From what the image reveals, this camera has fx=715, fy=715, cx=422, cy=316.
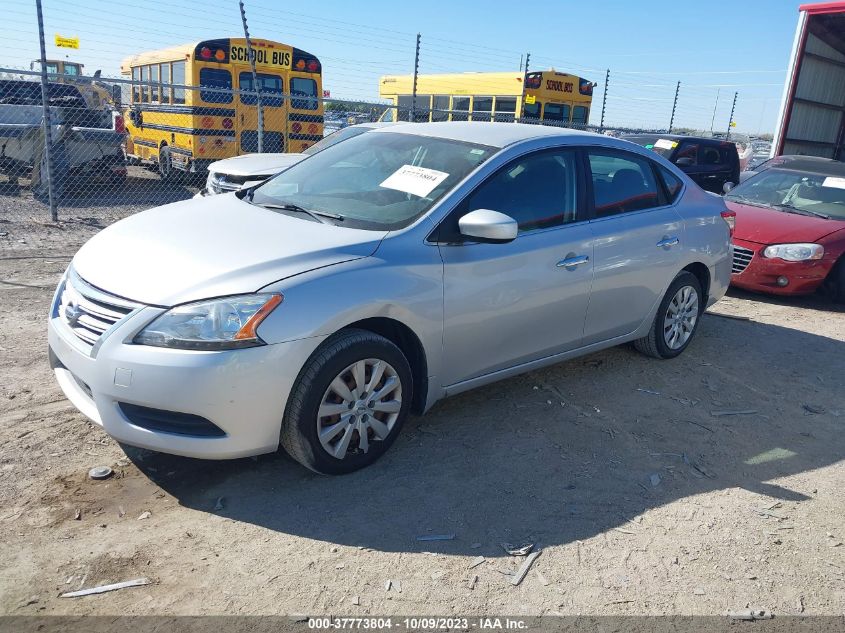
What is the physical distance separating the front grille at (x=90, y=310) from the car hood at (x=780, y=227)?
6669mm

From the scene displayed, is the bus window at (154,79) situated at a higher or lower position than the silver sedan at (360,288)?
higher

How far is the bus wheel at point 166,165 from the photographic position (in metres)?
14.1

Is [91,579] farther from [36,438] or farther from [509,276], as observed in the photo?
[509,276]

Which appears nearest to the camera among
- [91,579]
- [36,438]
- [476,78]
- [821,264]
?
[91,579]

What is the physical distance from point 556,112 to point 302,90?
6211 millimetres

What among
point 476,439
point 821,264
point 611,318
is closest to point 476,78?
point 821,264

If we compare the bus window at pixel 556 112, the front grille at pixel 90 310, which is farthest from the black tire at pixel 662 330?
the bus window at pixel 556 112

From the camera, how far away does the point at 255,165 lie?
782 centimetres

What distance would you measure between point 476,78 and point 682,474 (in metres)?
15.0

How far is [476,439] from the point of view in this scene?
4.04m

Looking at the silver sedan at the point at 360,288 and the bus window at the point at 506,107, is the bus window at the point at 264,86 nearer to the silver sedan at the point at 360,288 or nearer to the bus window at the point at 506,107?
the bus window at the point at 506,107

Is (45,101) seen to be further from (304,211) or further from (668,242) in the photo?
(668,242)

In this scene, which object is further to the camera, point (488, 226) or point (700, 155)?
point (700, 155)

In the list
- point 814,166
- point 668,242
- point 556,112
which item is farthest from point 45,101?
point 556,112
